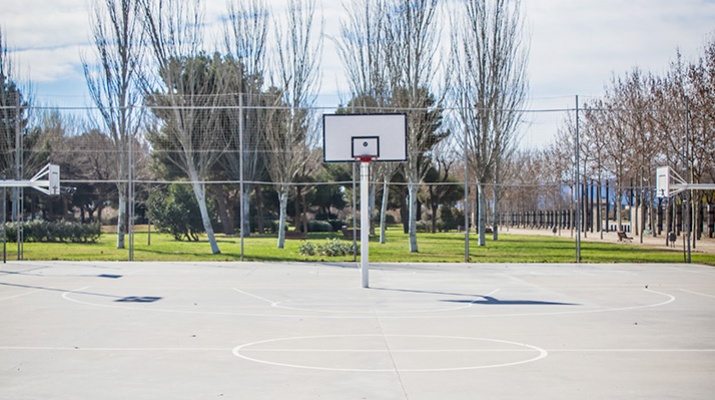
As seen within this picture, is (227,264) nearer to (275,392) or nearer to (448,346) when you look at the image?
(448,346)

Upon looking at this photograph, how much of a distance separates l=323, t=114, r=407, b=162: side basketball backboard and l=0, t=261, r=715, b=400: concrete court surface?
2.92m

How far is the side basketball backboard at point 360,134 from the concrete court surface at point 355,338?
2.92 meters

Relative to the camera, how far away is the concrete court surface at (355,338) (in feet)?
22.4

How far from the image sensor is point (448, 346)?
898cm

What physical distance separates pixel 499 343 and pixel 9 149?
77.9ft

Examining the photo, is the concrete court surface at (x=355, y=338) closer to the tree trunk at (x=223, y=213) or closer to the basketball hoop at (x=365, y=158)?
the basketball hoop at (x=365, y=158)

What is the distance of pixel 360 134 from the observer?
55.2ft

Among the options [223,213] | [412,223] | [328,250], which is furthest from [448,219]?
[328,250]

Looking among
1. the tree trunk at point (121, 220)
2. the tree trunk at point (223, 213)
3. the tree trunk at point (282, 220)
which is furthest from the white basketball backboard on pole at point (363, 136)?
the tree trunk at point (223, 213)

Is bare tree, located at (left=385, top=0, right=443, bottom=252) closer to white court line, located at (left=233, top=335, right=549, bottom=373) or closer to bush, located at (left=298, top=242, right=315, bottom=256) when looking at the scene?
bush, located at (left=298, top=242, right=315, bottom=256)

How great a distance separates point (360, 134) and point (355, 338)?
26.1 feet

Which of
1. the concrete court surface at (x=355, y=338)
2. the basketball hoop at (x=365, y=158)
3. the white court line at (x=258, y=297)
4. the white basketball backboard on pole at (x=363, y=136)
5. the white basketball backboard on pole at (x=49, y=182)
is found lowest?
the white court line at (x=258, y=297)

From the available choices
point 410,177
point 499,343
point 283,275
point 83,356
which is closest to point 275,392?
point 83,356

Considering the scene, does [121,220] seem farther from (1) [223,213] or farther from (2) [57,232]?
(1) [223,213]
